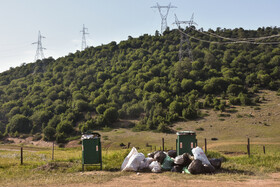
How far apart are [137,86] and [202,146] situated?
2002 inches

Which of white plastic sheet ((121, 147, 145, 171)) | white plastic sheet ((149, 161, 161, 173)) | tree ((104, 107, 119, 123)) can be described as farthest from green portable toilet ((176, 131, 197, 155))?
tree ((104, 107, 119, 123))

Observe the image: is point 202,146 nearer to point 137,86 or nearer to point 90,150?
point 90,150

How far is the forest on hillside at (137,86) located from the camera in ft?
214

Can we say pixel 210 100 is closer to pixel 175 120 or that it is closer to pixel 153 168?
pixel 175 120

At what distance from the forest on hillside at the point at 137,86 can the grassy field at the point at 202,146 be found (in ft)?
17.3

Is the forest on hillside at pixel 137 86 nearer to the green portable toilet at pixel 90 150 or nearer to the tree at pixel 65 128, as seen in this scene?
the tree at pixel 65 128

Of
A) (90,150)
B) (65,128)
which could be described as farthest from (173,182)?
(65,128)

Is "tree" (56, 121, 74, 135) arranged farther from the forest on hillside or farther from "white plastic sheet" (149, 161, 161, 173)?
"white plastic sheet" (149, 161, 161, 173)

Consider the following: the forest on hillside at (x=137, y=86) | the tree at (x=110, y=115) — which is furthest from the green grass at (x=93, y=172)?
the tree at (x=110, y=115)

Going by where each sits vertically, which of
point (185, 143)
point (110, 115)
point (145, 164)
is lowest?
point (110, 115)

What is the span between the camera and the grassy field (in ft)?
36.1

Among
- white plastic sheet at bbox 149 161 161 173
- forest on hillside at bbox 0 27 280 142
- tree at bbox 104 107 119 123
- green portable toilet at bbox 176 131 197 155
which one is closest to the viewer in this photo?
white plastic sheet at bbox 149 161 161 173

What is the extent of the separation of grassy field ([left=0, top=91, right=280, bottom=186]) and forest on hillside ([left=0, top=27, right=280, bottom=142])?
17.3ft

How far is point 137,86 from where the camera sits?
8425cm
